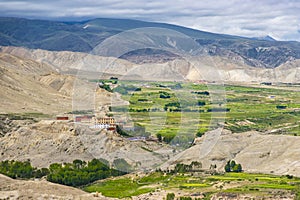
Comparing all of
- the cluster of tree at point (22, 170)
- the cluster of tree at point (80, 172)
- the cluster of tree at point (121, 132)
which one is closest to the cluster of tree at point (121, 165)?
the cluster of tree at point (80, 172)

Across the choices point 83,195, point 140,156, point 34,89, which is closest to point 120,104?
point 140,156

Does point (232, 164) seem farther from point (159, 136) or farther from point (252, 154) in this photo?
point (159, 136)

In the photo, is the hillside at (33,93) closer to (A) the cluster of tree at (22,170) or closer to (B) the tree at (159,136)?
(A) the cluster of tree at (22,170)

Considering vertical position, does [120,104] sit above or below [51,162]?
above

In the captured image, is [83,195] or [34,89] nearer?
[83,195]

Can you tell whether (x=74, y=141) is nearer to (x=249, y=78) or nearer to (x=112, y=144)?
(x=112, y=144)
